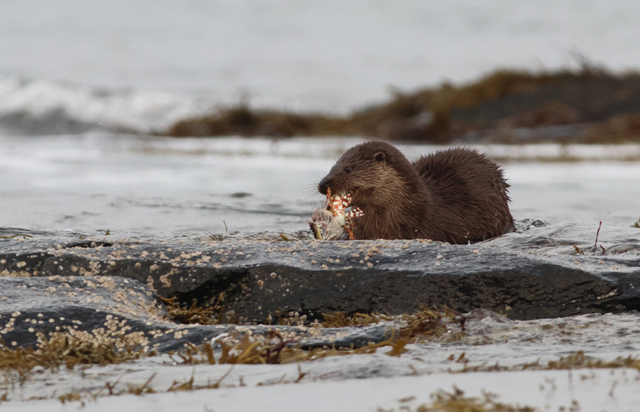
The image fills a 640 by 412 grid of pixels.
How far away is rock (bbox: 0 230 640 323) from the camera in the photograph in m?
3.06

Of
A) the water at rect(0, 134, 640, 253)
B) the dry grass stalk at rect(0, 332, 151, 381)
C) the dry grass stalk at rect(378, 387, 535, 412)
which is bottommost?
the dry grass stalk at rect(0, 332, 151, 381)

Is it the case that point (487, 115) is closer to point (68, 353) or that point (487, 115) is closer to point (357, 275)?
point (357, 275)

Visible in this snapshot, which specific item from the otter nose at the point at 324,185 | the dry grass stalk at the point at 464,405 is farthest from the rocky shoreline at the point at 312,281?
the otter nose at the point at 324,185

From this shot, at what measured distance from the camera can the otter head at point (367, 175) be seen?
510 centimetres

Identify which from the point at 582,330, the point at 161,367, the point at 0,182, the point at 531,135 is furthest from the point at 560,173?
the point at 161,367

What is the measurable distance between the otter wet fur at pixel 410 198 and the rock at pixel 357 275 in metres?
1.63

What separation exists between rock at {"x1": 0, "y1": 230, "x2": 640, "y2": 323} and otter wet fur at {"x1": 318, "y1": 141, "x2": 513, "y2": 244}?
1634 mm

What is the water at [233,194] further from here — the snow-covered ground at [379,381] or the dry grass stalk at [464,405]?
the dry grass stalk at [464,405]

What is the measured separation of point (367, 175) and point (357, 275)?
6.82 ft

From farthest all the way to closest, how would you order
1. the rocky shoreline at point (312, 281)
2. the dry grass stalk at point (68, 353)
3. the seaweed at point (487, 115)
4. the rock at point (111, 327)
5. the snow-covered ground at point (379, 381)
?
the seaweed at point (487, 115) < the rocky shoreline at point (312, 281) < the rock at point (111, 327) < the dry grass stalk at point (68, 353) < the snow-covered ground at point (379, 381)

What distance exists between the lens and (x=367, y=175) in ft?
17.0

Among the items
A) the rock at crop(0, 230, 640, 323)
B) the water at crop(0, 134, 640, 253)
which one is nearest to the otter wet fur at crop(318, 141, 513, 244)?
the water at crop(0, 134, 640, 253)

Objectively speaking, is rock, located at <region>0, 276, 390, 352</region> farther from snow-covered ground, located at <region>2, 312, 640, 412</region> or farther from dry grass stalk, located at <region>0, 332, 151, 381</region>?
snow-covered ground, located at <region>2, 312, 640, 412</region>

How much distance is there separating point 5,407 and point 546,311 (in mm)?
2060
